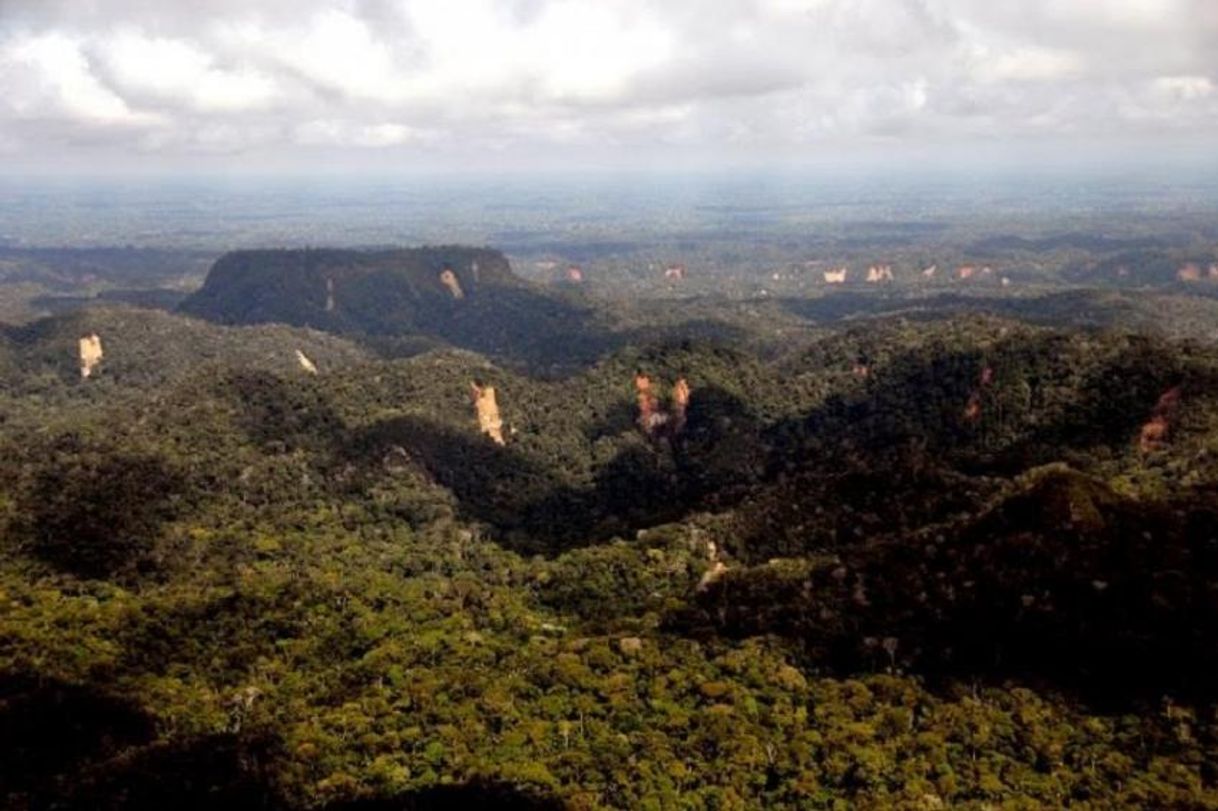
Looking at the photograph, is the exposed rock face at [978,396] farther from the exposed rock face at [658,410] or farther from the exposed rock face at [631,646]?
the exposed rock face at [631,646]

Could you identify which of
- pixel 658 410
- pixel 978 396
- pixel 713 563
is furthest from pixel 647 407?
pixel 713 563

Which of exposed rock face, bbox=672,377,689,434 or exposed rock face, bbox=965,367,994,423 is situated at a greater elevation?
exposed rock face, bbox=965,367,994,423

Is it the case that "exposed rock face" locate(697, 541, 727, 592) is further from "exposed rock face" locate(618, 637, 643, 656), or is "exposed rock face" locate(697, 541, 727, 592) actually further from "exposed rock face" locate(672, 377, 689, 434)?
"exposed rock face" locate(672, 377, 689, 434)

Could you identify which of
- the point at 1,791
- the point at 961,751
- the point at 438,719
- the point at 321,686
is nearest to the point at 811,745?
the point at 961,751

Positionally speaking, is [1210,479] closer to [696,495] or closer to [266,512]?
[696,495]

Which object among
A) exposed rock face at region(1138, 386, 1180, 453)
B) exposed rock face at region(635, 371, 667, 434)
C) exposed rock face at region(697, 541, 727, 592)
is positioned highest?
exposed rock face at region(1138, 386, 1180, 453)

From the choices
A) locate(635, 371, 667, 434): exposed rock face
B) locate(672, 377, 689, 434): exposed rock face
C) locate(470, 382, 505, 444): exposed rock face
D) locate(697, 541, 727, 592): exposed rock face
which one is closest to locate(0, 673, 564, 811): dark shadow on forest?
locate(697, 541, 727, 592): exposed rock face

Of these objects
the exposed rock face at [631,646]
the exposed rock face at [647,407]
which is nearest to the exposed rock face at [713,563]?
the exposed rock face at [631,646]
